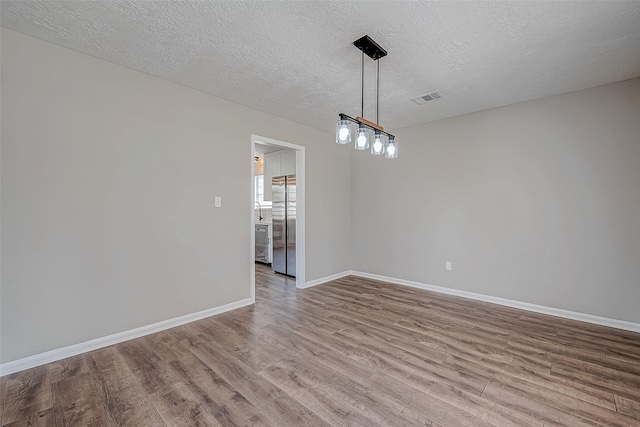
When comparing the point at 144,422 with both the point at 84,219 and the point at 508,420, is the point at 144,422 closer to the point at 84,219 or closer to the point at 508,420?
the point at 84,219

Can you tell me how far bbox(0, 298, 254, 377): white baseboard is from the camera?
207 cm

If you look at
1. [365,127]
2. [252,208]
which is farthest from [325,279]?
[365,127]

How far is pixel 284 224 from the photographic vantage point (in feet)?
16.6

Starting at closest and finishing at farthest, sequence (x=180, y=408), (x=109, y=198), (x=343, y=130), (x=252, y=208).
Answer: (x=180, y=408)
(x=343, y=130)
(x=109, y=198)
(x=252, y=208)

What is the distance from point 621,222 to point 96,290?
5112 millimetres

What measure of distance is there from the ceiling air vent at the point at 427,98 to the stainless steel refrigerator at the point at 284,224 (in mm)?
2351

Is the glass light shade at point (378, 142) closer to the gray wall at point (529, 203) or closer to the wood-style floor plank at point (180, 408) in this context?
the gray wall at point (529, 203)

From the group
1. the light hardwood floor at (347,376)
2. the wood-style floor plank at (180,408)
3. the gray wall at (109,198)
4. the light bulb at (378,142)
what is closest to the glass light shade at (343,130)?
the light bulb at (378,142)

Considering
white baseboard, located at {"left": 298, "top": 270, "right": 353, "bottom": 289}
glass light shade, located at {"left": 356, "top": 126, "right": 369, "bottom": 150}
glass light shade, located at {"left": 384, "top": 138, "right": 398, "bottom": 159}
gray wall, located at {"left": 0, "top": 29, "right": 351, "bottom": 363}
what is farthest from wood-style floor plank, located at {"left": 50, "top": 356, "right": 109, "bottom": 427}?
glass light shade, located at {"left": 384, "top": 138, "right": 398, "bottom": 159}

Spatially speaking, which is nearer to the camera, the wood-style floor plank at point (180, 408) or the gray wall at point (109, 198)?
the wood-style floor plank at point (180, 408)

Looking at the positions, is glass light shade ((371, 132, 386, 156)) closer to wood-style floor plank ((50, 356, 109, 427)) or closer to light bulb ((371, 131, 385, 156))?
light bulb ((371, 131, 385, 156))

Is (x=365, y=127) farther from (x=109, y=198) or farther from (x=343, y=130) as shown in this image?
(x=109, y=198)

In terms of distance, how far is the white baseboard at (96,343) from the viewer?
6.79 ft

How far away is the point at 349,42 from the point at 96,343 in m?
3.31
